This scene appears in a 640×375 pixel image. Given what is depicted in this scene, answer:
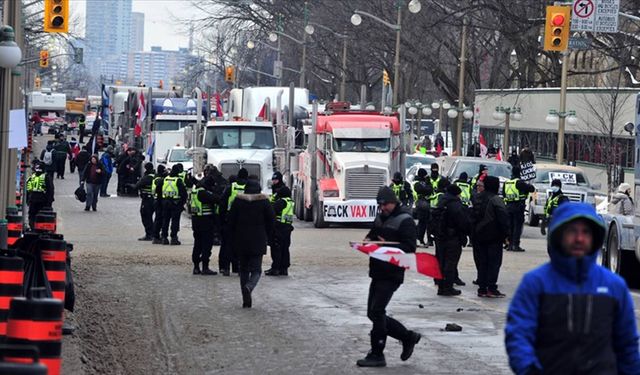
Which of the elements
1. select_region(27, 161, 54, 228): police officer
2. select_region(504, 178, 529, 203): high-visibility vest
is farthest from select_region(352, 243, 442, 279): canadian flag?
select_region(27, 161, 54, 228): police officer

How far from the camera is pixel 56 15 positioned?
2978cm

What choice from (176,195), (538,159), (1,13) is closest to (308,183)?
(176,195)

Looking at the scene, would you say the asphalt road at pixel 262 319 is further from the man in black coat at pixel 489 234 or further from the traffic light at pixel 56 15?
the traffic light at pixel 56 15

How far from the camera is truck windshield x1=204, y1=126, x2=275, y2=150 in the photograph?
37.8 meters

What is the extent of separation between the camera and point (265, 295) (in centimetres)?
1927

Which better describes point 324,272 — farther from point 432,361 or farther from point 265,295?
point 432,361

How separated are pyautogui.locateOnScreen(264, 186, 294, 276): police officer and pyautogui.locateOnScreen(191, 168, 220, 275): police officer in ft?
3.03

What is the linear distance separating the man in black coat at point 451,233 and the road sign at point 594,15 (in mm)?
15849

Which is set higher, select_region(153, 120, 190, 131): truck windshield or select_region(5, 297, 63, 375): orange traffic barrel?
select_region(153, 120, 190, 131): truck windshield

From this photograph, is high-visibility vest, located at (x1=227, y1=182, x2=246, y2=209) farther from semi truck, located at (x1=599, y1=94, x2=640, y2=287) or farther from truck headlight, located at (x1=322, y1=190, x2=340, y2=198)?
truck headlight, located at (x1=322, y1=190, x2=340, y2=198)

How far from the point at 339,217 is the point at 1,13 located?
36.4 feet

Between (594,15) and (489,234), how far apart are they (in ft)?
54.1

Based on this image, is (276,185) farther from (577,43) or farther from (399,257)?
(577,43)

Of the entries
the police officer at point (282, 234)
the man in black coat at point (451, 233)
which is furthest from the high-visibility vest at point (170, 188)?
the man in black coat at point (451, 233)
